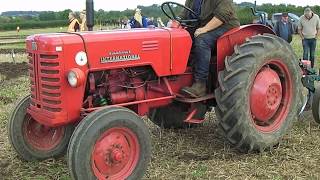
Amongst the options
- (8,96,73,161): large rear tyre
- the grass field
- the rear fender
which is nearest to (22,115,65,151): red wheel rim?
(8,96,73,161): large rear tyre

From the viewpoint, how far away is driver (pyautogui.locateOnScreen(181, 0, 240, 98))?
17.8ft

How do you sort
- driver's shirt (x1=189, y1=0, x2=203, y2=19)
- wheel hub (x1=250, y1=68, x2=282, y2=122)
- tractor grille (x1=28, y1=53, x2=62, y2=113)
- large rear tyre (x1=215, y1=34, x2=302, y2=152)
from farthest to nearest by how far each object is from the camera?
driver's shirt (x1=189, y1=0, x2=203, y2=19), wheel hub (x1=250, y1=68, x2=282, y2=122), large rear tyre (x1=215, y1=34, x2=302, y2=152), tractor grille (x1=28, y1=53, x2=62, y2=113)

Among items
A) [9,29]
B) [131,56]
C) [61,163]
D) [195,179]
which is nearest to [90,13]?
[131,56]

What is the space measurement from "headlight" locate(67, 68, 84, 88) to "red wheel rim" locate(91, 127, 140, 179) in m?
0.51

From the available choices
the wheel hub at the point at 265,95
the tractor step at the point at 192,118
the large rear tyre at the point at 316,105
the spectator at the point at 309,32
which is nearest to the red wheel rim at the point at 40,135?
the tractor step at the point at 192,118

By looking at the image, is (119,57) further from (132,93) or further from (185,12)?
(185,12)

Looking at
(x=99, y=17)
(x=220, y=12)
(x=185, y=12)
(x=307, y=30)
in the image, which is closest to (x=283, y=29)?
(x=307, y=30)

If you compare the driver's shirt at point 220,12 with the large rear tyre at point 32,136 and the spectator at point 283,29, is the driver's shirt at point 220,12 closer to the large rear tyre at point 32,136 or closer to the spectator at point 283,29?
the large rear tyre at point 32,136

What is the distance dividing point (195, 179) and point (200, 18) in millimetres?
1876

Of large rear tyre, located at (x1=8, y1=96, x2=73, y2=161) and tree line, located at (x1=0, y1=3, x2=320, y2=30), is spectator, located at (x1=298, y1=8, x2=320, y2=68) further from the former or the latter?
tree line, located at (x1=0, y1=3, x2=320, y2=30)

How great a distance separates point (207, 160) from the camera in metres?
5.43

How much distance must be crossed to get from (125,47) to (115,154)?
1.09m

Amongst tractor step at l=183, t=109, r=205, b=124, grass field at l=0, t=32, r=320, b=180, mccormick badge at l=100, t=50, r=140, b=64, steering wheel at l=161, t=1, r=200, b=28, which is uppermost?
steering wheel at l=161, t=1, r=200, b=28

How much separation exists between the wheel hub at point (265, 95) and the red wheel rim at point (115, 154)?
1622mm
